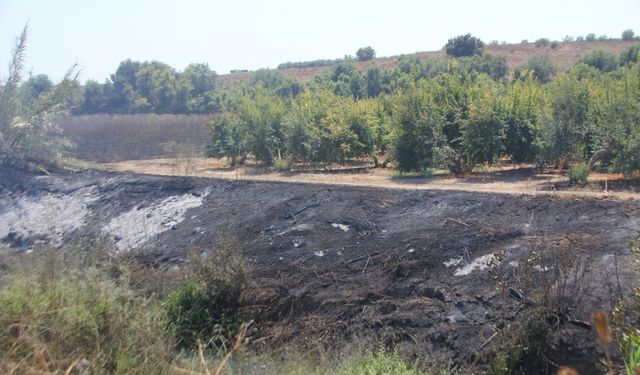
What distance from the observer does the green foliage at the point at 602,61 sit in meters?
39.1

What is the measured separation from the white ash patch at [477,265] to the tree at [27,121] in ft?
69.8

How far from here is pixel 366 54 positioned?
71.2 m

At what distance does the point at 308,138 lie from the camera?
81.1ft

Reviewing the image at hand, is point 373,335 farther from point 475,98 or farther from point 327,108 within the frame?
point 327,108

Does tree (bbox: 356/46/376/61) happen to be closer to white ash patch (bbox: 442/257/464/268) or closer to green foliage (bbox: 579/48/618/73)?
green foliage (bbox: 579/48/618/73)

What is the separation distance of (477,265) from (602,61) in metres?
33.7

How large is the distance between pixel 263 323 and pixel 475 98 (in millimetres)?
12344

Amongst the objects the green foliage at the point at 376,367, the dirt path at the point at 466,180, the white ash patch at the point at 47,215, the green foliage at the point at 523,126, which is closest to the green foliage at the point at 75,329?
the green foliage at the point at 376,367

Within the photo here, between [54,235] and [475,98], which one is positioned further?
[475,98]

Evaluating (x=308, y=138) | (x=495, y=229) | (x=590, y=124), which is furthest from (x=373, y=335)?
(x=308, y=138)

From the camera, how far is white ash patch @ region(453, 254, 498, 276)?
38.1 feet

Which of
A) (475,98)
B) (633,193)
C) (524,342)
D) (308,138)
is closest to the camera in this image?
(524,342)

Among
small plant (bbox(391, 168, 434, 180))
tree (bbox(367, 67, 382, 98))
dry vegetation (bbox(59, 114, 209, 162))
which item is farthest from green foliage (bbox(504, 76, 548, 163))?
tree (bbox(367, 67, 382, 98))

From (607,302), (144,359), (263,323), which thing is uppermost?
(144,359)
